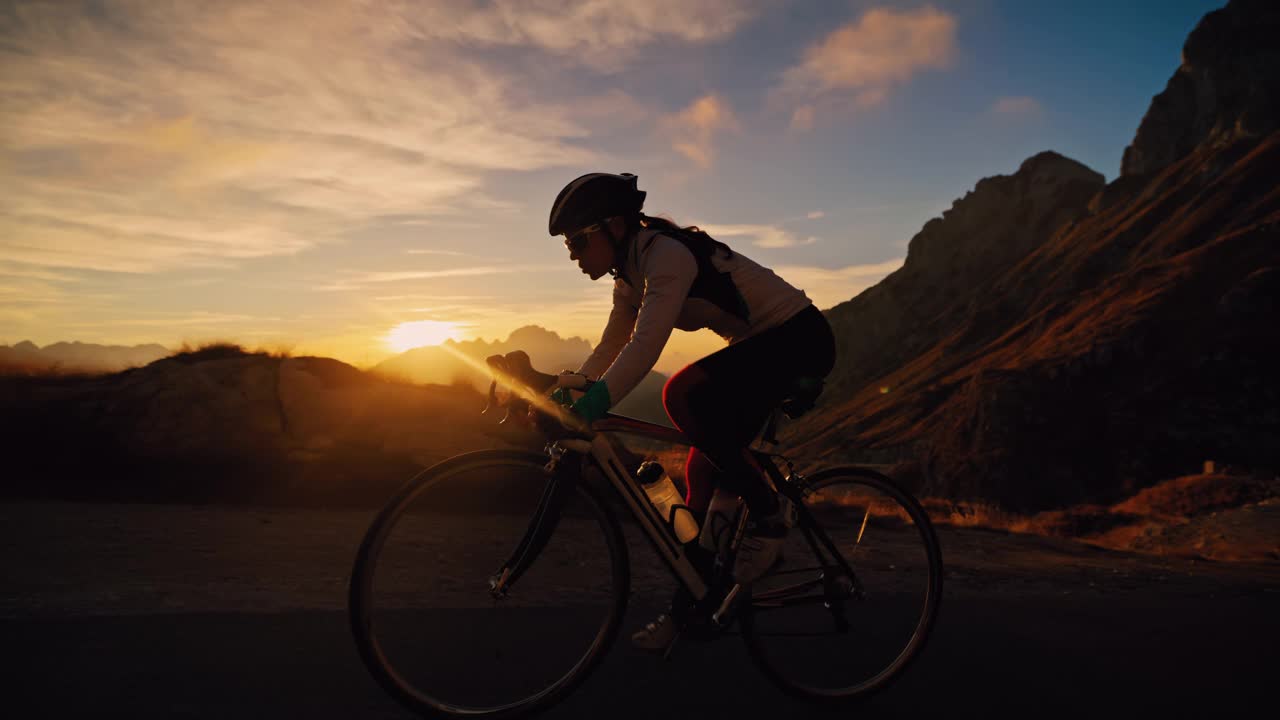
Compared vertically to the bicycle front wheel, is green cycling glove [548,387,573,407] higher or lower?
higher

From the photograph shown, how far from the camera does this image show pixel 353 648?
3523 millimetres

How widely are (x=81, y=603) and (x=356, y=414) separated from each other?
6159 millimetres

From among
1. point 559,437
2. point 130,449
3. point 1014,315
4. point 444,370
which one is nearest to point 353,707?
point 559,437

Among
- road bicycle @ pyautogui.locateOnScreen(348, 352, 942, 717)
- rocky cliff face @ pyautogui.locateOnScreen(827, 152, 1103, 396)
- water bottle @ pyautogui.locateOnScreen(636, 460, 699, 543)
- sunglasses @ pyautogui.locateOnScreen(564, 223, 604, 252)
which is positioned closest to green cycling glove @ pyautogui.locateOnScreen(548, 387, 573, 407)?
road bicycle @ pyautogui.locateOnScreen(348, 352, 942, 717)

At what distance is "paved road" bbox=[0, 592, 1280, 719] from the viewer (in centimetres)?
291

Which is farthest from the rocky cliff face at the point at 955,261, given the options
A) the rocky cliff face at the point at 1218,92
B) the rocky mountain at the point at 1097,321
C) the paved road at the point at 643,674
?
the paved road at the point at 643,674

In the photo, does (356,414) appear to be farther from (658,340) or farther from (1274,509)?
(1274,509)

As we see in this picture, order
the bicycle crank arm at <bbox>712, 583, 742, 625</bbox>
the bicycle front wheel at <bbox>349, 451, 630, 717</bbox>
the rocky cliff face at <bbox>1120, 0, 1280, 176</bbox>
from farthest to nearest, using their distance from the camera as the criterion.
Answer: the rocky cliff face at <bbox>1120, 0, 1280, 176</bbox>
the bicycle crank arm at <bbox>712, 583, 742, 625</bbox>
the bicycle front wheel at <bbox>349, 451, 630, 717</bbox>

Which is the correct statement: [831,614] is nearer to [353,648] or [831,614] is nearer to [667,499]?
[667,499]

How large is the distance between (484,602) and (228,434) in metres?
6.90

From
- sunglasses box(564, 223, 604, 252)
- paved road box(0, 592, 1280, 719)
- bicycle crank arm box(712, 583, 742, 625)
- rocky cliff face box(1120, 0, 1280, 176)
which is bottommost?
paved road box(0, 592, 1280, 719)

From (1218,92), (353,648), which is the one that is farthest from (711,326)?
(1218,92)

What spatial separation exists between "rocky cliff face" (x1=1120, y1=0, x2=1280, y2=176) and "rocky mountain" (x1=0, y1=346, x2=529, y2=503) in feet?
387

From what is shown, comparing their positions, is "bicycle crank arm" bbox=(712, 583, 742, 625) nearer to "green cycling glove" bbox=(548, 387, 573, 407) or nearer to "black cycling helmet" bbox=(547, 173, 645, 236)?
"green cycling glove" bbox=(548, 387, 573, 407)
